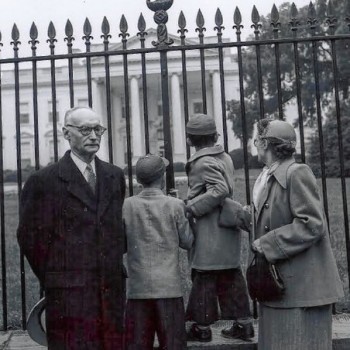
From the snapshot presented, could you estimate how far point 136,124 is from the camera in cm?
3228

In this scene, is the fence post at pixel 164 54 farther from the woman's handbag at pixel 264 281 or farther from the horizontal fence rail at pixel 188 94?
the woman's handbag at pixel 264 281

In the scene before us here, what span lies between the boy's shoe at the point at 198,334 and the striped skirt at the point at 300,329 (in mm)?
719

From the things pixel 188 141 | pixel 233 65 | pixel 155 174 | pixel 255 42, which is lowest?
pixel 155 174

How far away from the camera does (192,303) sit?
3.52 metres

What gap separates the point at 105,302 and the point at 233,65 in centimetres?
3144

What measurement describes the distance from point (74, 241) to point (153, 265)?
0.53m

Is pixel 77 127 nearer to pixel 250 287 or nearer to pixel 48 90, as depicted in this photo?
pixel 250 287

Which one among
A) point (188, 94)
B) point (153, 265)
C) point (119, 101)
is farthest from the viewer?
point (119, 101)

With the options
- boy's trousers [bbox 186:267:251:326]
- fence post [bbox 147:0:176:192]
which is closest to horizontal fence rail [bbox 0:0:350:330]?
fence post [bbox 147:0:176:192]

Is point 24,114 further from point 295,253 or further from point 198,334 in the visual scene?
point 295,253

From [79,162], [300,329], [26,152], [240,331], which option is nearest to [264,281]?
[300,329]

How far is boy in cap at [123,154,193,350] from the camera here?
320cm

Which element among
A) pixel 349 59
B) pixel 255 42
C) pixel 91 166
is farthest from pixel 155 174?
pixel 349 59

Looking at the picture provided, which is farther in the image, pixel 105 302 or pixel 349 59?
pixel 349 59
